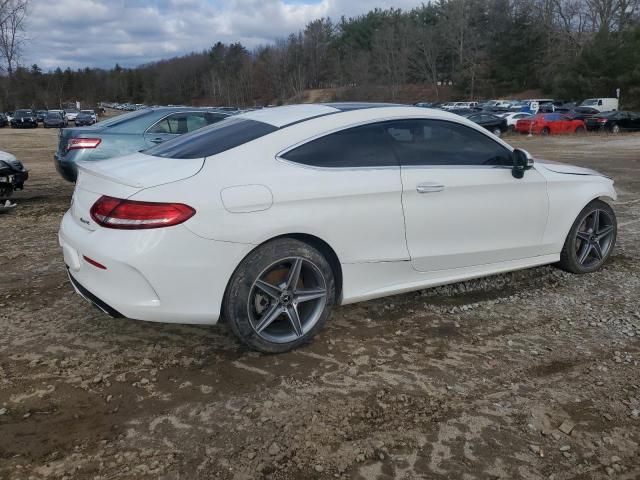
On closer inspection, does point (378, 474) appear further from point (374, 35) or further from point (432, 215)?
point (374, 35)

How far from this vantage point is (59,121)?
4512cm

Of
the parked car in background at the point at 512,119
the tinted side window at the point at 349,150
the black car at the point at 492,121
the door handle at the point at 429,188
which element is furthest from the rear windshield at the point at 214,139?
the parked car in background at the point at 512,119

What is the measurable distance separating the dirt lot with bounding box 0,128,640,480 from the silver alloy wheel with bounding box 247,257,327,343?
0.57 feet

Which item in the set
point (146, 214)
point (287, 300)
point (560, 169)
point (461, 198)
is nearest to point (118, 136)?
point (146, 214)

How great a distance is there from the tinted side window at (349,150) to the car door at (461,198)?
11cm

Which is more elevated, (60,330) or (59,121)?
(59,121)

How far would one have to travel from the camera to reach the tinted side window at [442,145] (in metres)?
3.87

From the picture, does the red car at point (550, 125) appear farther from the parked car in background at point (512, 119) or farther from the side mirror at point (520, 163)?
the side mirror at point (520, 163)

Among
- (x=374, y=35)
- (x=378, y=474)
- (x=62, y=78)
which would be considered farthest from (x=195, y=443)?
(x=62, y=78)

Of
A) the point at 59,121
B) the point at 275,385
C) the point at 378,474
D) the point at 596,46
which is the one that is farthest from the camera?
the point at 596,46

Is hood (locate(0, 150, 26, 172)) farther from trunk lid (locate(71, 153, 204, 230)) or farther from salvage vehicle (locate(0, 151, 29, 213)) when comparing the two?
trunk lid (locate(71, 153, 204, 230))

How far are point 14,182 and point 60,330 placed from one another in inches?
200

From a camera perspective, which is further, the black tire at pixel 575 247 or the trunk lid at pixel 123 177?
the black tire at pixel 575 247

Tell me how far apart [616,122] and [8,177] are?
103 ft
